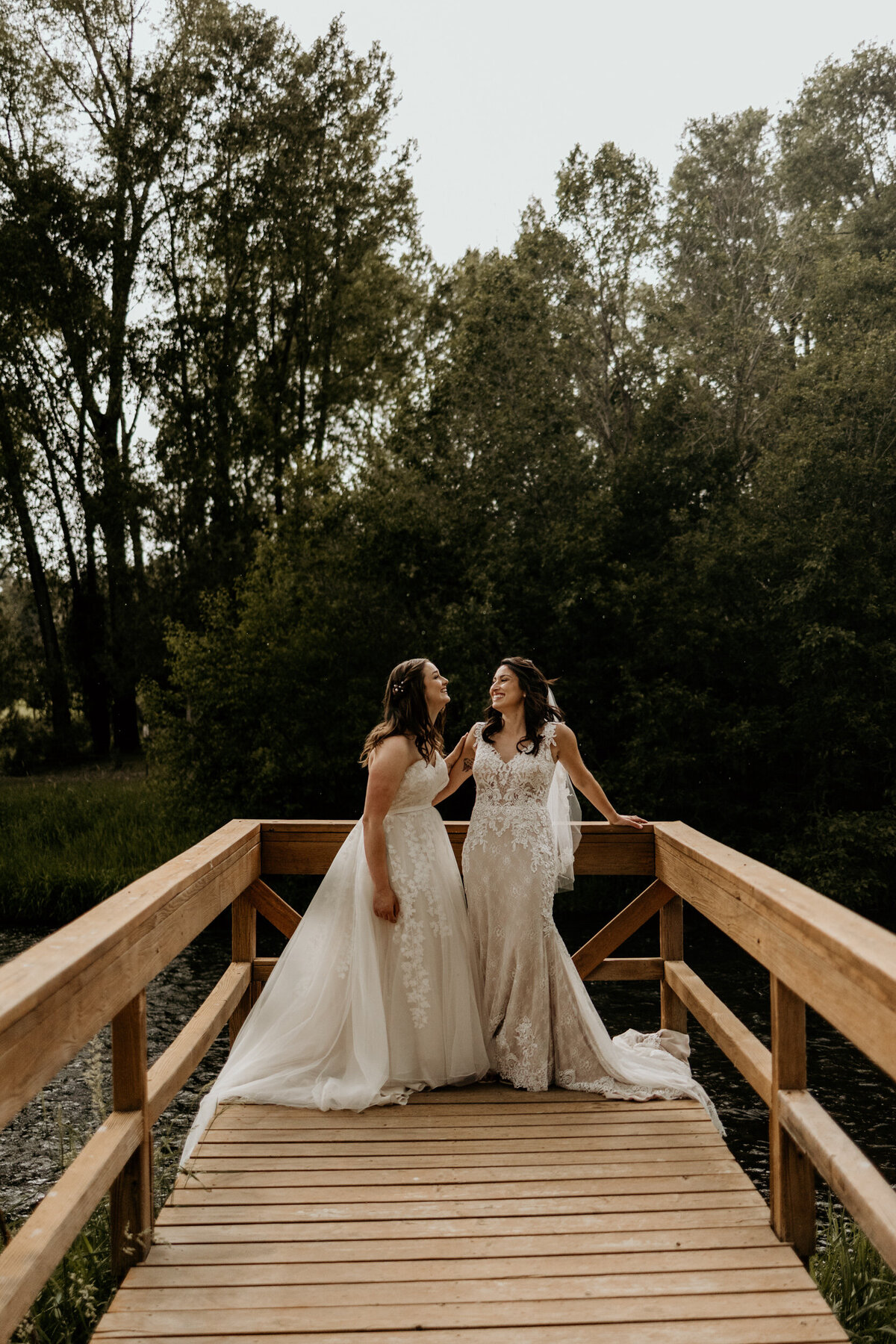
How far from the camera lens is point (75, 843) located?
1678 cm

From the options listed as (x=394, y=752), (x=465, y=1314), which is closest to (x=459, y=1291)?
(x=465, y=1314)

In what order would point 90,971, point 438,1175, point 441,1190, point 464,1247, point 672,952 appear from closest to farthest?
point 90,971
point 464,1247
point 441,1190
point 438,1175
point 672,952

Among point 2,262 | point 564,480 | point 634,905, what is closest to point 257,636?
point 564,480

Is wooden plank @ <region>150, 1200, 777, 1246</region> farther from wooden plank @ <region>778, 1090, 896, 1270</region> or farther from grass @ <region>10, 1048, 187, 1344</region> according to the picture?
grass @ <region>10, 1048, 187, 1344</region>

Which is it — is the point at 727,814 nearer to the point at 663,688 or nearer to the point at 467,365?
the point at 663,688

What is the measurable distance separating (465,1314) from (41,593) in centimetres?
2528

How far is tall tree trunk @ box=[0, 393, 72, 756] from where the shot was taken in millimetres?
24609

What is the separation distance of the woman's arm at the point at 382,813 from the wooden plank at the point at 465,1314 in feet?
5.77

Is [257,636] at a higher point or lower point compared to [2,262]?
lower

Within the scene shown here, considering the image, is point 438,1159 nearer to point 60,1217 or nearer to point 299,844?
point 60,1217

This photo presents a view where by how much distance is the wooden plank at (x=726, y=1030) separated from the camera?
10.5 feet

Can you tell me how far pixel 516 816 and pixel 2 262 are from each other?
2250 cm

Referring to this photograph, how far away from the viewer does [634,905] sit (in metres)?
4.92

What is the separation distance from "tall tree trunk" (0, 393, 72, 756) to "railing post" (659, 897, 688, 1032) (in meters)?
22.0
